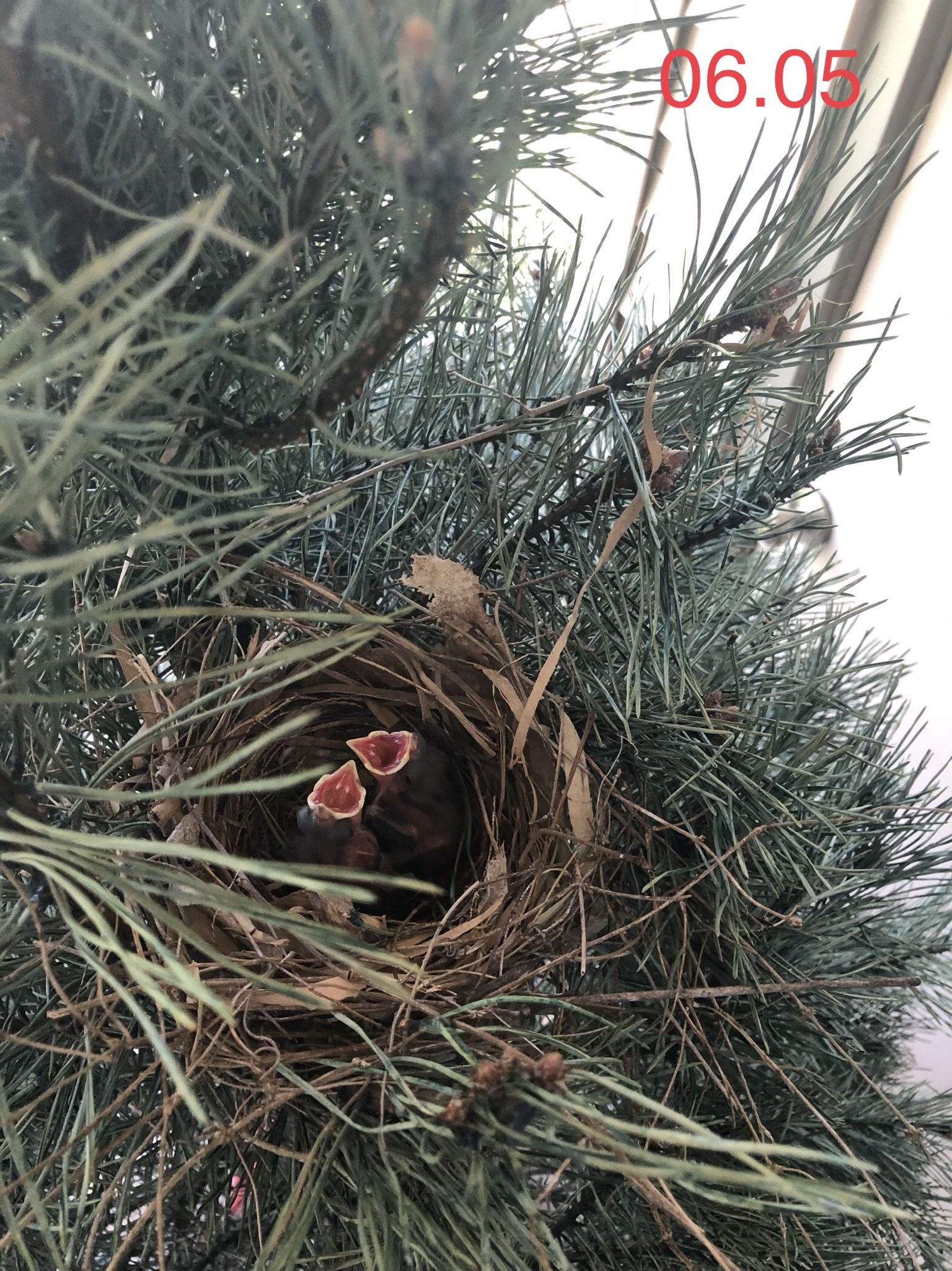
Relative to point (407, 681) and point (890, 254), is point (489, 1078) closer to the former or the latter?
point (407, 681)

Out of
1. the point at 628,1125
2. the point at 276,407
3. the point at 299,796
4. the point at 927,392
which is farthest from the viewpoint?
the point at 927,392

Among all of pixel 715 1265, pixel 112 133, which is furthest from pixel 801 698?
pixel 112 133

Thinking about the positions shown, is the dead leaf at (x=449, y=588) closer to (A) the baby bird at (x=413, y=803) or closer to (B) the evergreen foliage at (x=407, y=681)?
(B) the evergreen foliage at (x=407, y=681)

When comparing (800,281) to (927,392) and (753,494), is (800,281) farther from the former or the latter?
(927,392)

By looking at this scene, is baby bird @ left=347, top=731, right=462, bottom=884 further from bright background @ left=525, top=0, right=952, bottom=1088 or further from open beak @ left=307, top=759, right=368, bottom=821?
bright background @ left=525, top=0, right=952, bottom=1088

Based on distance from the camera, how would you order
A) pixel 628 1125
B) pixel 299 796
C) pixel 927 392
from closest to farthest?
pixel 628 1125 < pixel 299 796 < pixel 927 392

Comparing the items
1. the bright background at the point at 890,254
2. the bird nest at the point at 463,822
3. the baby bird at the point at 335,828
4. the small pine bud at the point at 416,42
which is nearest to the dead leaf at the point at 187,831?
the bird nest at the point at 463,822

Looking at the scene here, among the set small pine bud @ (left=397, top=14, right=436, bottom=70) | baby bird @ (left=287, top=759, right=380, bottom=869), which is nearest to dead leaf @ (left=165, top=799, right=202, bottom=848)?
baby bird @ (left=287, top=759, right=380, bottom=869)

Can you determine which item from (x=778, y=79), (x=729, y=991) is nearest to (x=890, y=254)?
(x=778, y=79)
